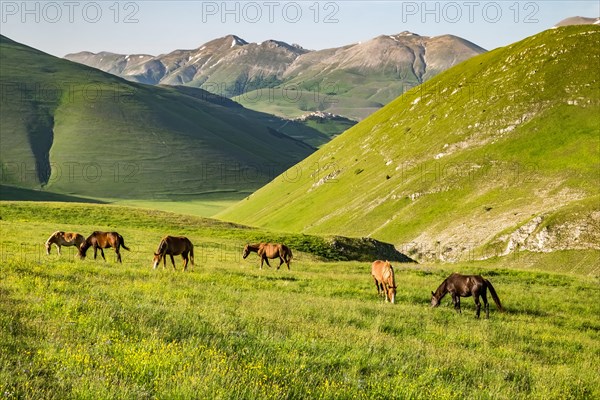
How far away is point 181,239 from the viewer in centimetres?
3069

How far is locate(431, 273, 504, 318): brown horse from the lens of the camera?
77.9 ft

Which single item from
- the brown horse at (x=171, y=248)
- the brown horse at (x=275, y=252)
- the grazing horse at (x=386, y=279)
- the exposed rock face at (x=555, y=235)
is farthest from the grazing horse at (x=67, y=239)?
the exposed rock face at (x=555, y=235)

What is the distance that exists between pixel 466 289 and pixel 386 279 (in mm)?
3999

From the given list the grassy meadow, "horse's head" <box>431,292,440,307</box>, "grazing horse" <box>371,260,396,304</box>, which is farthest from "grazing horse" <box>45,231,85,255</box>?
"horse's head" <box>431,292,440,307</box>

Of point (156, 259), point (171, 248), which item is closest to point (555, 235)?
point (171, 248)

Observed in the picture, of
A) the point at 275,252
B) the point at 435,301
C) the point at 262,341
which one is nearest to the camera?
the point at 262,341

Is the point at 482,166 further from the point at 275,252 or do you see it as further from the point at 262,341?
the point at 262,341

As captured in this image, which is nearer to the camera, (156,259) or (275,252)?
(156,259)

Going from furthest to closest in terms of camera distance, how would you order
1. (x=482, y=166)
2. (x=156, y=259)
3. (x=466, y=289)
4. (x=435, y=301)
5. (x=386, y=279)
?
1. (x=482, y=166)
2. (x=156, y=259)
3. (x=386, y=279)
4. (x=435, y=301)
5. (x=466, y=289)

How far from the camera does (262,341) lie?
522 inches

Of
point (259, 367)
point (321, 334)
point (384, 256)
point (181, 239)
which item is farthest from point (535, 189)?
point (259, 367)

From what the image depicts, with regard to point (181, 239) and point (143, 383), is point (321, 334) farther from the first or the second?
point (181, 239)

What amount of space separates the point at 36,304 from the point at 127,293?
4.26m

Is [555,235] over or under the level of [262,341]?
over
